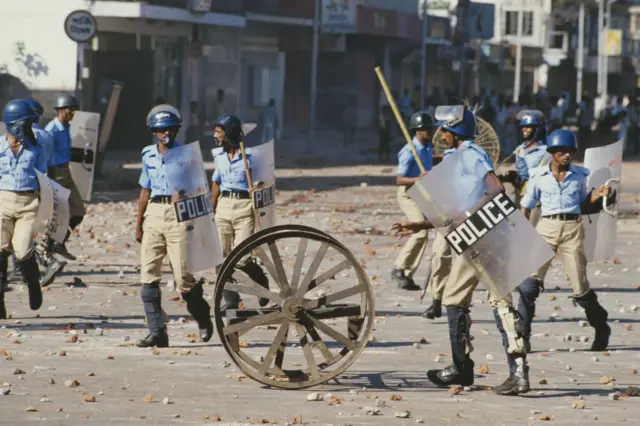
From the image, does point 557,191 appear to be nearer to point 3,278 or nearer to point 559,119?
point 3,278

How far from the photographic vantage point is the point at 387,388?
10.7 m

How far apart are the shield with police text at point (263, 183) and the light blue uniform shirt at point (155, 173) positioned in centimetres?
169

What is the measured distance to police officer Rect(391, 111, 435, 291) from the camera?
16016mm

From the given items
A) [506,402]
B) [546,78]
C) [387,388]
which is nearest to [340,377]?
[387,388]

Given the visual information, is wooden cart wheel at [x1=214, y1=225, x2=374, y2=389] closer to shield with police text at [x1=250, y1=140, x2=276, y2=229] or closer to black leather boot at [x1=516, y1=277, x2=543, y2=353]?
black leather boot at [x1=516, y1=277, x2=543, y2=353]

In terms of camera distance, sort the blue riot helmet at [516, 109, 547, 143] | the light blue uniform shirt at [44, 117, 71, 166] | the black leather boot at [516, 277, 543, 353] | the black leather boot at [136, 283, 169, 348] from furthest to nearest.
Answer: the light blue uniform shirt at [44, 117, 71, 166] < the blue riot helmet at [516, 109, 547, 143] < the black leather boot at [136, 283, 169, 348] < the black leather boot at [516, 277, 543, 353]

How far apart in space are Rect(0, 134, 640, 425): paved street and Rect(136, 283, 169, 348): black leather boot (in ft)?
0.45

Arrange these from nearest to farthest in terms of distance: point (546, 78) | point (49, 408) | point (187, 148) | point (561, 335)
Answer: point (49, 408) → point (187, 148) → point (561, 335) → point (546, 78)

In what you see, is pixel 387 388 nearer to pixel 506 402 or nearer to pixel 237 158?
pixel 506 402

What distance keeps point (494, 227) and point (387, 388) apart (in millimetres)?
1339

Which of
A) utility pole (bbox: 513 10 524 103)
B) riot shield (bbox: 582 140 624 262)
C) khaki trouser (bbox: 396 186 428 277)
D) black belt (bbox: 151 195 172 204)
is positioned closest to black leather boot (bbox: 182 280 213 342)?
black belt (bbox: 151 195 172 204)

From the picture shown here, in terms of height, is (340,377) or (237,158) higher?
(237,158)

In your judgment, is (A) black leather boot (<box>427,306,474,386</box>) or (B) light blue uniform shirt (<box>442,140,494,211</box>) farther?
(A) black leather boot (<box>427,306,474,386</box>)

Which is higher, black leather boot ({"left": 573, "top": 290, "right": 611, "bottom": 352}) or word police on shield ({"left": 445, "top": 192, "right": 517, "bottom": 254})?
word police on shield ({"left": 445, "top": 192, "right": 517, "bottom": 254})
